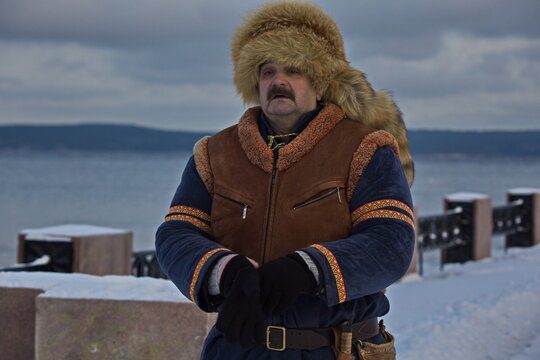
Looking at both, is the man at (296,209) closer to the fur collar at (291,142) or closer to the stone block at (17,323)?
the fur collar at (291,142)

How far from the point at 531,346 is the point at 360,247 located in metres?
4.85

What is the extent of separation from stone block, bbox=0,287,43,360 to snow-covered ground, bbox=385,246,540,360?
3133 mm

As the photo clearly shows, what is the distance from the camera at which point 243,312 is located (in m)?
2.28

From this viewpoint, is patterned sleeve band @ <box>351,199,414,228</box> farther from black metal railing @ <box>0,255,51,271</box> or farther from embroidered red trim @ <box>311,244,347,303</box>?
black metal railing @ <box>0,255,51,271</box>

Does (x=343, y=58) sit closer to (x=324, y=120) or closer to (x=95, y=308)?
(x=324, y=120)

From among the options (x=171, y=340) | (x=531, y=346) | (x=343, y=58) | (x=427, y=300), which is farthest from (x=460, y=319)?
(x=343, y=58)

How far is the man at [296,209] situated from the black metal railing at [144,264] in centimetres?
617

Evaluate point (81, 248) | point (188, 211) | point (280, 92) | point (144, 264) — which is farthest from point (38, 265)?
point (280, 92)

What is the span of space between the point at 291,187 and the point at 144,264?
264 inches

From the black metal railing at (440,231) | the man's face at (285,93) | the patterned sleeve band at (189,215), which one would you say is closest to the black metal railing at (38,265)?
the patterned sleeve band at (189,215)

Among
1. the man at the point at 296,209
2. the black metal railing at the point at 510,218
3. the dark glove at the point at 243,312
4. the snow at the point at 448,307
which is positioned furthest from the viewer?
the black metal railing at the point at 510,218

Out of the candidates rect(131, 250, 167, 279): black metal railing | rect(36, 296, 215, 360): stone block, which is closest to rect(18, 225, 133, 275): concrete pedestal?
rect(131, 250, 167, 279): black metal railing

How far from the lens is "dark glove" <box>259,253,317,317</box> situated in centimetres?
231

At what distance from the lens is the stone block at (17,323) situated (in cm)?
448
